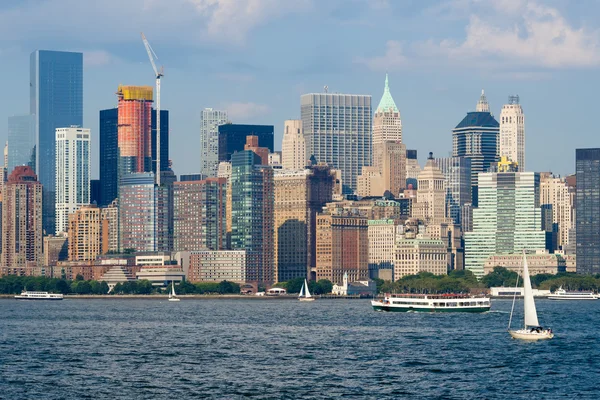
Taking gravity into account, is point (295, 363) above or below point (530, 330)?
Answer: below

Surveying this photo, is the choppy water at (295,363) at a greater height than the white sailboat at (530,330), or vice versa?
the white sailboat at (530,330)

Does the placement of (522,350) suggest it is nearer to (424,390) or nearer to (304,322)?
(424,390)

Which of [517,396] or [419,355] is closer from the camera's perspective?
[517,396]

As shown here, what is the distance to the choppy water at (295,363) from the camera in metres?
103

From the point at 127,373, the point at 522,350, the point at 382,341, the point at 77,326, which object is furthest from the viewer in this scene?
the point at 77,326

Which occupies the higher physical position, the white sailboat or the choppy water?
the white sailboat

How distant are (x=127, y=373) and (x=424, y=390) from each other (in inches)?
990

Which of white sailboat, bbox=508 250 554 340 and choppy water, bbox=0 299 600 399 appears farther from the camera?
white sailboat, bbox=508 250 554 340

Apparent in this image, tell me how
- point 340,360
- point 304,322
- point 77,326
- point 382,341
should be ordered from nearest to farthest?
1. point 340,360
2. point 382,341
3. point 77,326
4. point 304,322

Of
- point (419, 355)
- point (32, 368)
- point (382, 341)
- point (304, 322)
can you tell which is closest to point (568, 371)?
point (419, 355)

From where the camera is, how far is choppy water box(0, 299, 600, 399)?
338 ft

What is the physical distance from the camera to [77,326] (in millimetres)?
182750

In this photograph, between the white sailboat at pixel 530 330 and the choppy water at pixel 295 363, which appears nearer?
the choppy water at pixel 295 363

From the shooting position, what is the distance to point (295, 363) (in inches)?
4830
